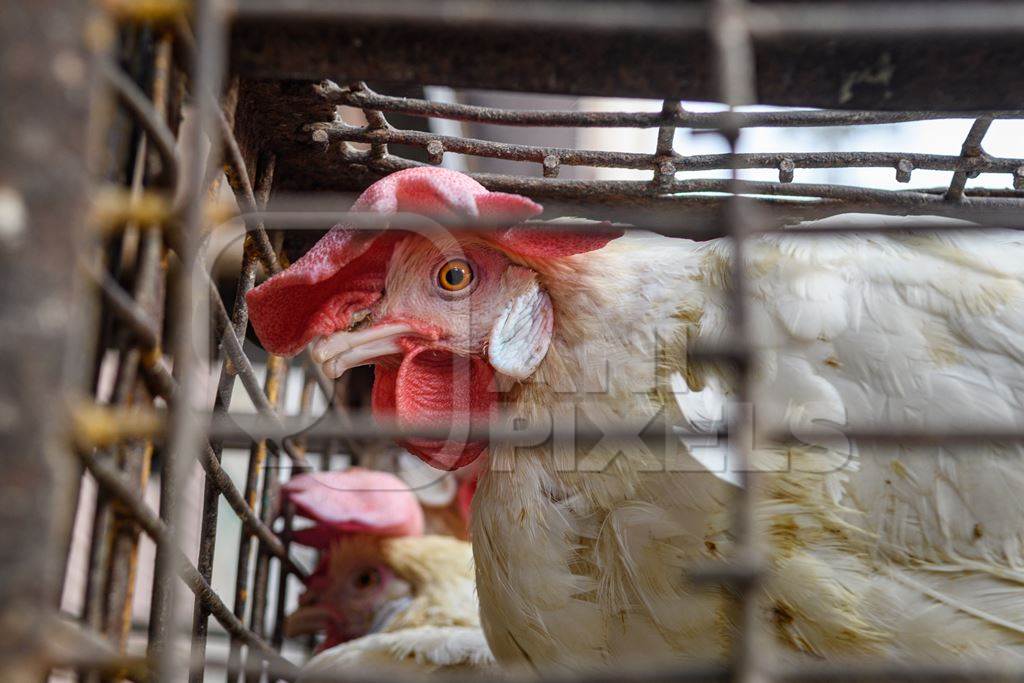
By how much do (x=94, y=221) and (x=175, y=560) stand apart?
1.23ft

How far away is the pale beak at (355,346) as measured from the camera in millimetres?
1862

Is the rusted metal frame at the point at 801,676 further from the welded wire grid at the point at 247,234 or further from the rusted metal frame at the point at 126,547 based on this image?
the rusted metal frame at the point at 126,547

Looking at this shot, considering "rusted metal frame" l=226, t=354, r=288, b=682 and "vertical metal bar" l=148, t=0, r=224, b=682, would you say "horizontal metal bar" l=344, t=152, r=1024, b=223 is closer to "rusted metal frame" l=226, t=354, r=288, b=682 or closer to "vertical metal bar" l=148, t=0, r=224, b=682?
"rusted metal frame" l=226, t=354, r=288, b=682

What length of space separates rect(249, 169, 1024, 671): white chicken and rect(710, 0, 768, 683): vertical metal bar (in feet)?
1.83

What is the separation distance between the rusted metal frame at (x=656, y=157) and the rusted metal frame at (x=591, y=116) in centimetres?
9

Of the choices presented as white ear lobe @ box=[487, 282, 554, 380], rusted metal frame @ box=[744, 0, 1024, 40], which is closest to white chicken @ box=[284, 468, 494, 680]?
white ear lobe @ box=[487, 282, 554, 380]

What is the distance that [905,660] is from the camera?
1.49 metres

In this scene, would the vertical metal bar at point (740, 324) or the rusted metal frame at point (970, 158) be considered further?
the rusted metal frame at point (970, 158)

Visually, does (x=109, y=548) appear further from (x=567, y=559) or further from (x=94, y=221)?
(x=567, y=559)

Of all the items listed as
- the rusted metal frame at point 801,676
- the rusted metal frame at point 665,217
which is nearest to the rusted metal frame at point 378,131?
the rusted metal frame at point 665,217

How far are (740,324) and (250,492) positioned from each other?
Result: 1909 mm

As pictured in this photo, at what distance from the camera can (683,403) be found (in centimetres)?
162

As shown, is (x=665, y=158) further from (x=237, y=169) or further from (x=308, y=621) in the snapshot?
(x=308, y=621)

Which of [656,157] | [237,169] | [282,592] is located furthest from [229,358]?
[282,592]
